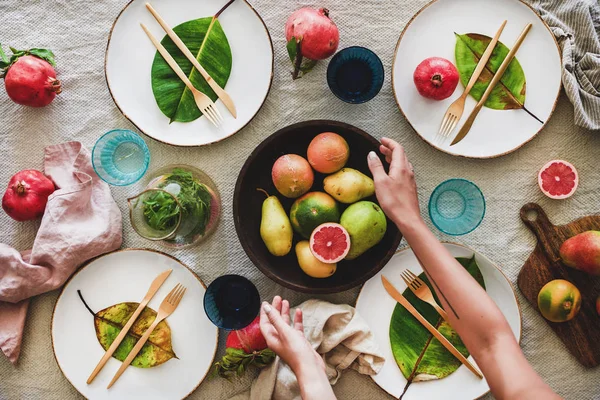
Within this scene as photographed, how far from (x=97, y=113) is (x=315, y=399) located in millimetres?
823

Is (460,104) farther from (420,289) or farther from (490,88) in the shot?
(420,289)

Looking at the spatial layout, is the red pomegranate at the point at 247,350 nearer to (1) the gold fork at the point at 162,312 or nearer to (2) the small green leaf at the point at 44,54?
(1) the gold fork at the point at 162,312

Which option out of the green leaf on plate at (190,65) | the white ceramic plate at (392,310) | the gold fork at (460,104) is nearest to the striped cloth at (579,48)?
the gold fork at (460,104)

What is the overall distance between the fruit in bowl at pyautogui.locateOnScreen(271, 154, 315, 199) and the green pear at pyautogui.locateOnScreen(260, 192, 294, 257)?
0.04 metres

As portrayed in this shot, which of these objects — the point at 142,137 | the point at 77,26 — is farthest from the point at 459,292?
the point at 77,26

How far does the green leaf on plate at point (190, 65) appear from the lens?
46.4 inches

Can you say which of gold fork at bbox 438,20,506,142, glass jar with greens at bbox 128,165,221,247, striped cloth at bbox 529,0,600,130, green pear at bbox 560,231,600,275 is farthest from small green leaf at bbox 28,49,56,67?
green pear at bbox 560,231,600,275

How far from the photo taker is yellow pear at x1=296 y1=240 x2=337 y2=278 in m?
1.08

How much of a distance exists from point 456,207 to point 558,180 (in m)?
0.26

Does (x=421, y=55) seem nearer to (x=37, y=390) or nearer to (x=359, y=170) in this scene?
(x=359, y=170)

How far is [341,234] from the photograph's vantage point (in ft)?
3.49

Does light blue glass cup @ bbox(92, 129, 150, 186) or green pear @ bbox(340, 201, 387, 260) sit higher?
light blue glass cup @ bbox(92, 129, 150, 186)

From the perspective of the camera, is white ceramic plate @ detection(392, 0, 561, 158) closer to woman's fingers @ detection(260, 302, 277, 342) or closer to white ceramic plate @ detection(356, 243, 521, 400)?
white ceramic plate @ detection(356, 243, 521, 400)

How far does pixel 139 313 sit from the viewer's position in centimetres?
118
